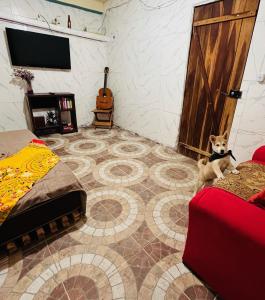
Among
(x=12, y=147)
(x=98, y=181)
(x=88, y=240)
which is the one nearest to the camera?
(x=88, y=240)

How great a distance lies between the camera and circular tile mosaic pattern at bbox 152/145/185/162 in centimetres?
Answer: 291

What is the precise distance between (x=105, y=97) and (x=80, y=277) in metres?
3.69

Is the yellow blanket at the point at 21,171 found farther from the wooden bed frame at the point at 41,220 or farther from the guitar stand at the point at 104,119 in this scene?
the guitar stand at the point at 104,119

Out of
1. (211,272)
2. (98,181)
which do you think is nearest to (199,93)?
(98,181)

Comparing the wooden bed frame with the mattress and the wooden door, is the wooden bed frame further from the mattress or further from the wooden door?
the wooden door

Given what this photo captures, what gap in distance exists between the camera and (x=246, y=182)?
49.2 inches

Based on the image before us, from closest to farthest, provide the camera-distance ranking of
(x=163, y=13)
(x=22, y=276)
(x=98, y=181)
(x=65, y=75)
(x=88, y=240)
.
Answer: (x=22, y=276), (x=88, y=240), (x=98, y=181), (x=163, y=13), (x=65, y=75)

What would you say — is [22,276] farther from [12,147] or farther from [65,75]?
[65,75]

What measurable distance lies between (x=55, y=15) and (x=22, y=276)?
429cm

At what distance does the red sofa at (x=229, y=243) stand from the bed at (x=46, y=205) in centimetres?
98

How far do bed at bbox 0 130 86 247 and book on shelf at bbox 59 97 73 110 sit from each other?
2.37 metres

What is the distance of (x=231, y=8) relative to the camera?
2053mm

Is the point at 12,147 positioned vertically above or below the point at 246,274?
above

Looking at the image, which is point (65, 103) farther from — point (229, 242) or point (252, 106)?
point (229, 242)
